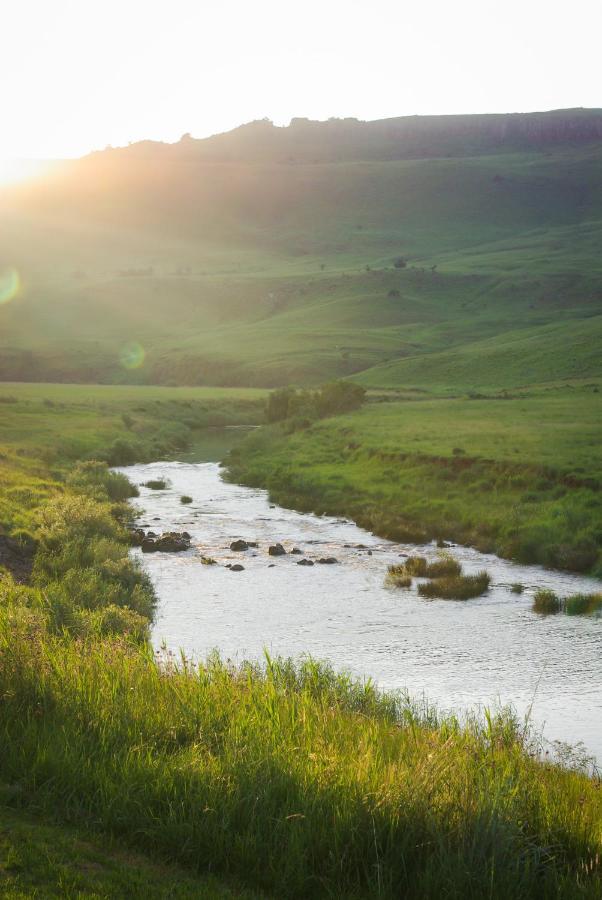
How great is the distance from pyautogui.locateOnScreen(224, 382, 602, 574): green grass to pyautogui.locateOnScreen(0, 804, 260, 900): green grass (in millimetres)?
26731

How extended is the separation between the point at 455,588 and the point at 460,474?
57.1 feet

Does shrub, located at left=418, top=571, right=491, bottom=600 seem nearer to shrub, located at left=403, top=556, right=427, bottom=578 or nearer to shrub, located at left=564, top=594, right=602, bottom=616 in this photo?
shrub, located at left=403, top=556, right=427, bottom=578

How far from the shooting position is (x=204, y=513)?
4600cm

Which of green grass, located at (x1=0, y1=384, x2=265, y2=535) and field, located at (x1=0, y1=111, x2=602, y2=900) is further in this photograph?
green grass, located at (x1=0, y1=384, x2=265, y2=535)

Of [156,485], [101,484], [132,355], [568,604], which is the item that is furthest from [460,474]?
[132,355]

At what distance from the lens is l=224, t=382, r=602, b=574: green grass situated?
37.8m

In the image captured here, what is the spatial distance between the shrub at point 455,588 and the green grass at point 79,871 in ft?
72.8

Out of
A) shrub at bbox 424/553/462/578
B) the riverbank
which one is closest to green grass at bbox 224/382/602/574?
shrub at bbox 424/553/462/578

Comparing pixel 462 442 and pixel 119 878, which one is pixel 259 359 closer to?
pixel 462 442

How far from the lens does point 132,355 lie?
15812 centimetres

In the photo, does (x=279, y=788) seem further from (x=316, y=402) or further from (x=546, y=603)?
(x=316, y=402)

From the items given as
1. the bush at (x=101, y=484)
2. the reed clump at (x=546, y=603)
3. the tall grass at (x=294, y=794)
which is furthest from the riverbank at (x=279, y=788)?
the bush at (x=101, y=484)

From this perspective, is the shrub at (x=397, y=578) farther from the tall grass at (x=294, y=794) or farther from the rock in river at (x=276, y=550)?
the tall grass at (x=294, y=794)

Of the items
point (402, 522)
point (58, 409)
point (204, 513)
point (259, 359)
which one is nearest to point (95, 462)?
point (204, 513)
